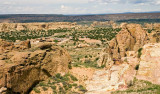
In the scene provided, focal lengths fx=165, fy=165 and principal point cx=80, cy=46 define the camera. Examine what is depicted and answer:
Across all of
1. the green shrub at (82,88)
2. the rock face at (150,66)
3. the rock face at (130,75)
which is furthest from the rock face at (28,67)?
the rock face at (150,66)

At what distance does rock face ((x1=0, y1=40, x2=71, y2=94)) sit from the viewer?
14.5 metres

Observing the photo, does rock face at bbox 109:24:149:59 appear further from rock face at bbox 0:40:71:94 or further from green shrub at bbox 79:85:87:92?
green shrub at bbox 79:85:87:92

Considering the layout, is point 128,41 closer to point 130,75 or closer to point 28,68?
point 130,75

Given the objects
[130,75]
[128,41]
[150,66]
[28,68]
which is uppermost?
[128,41]

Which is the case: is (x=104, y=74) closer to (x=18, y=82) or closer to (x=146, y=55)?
(x=146, y=55)

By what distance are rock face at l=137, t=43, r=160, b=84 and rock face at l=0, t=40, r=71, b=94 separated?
10.1 m

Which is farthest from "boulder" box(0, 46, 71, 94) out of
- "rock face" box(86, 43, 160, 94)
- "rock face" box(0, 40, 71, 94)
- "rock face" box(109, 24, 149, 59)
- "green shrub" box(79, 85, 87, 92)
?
"rock face" box(109, 24, 149, 59)

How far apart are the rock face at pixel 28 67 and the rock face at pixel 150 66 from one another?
1013 cm

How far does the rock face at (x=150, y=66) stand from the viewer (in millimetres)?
15509

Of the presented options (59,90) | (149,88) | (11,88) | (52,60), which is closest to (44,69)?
(52,60)

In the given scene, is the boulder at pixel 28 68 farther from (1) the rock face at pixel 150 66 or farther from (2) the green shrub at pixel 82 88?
(1) the rock face at pixel 150 66

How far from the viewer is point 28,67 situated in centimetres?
1662

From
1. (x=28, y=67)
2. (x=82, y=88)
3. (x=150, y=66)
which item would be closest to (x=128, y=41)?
(x=150, y=66)

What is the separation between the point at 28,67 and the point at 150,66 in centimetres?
1231
